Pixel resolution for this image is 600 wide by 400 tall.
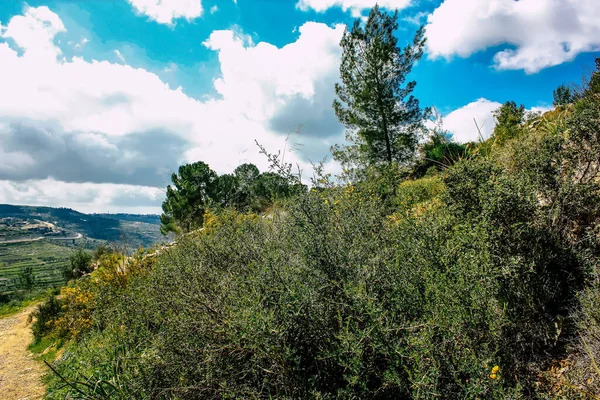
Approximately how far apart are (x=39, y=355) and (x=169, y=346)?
840 cm

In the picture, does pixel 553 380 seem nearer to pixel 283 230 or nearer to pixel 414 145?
pixel 283 230

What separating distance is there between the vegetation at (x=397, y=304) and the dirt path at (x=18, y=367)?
3.81 m

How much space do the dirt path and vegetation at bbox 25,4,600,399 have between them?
3807mm

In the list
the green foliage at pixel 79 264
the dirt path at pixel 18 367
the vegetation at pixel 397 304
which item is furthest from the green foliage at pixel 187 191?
the vegetation at pixel 397 304

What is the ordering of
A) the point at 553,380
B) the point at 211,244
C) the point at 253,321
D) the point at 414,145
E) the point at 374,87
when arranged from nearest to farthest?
the point at 253,321
the point at 553,380
the point at 211,244
the point at 374,87
the point at 414,145

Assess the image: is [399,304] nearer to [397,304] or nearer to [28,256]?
[397,304]

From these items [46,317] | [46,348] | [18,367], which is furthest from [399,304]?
[46,317]

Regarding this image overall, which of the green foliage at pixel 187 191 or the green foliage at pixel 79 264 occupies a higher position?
the green foliage at pixel 187 191

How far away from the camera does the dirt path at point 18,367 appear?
6.03m

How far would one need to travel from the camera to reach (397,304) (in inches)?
96.1

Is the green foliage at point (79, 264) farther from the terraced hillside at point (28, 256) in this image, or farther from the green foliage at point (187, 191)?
the terraced hillside at point (28, 256)

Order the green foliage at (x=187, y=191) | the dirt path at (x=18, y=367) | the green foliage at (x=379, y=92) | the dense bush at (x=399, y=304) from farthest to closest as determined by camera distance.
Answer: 1. the green foliage at (x=187, y=191)
2. the green foliage at (x=379, y=92)
3. the dirt path at (x=18, y=367)
4. the dense bush at (x=399, y=304)

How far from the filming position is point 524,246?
3104 millimetres

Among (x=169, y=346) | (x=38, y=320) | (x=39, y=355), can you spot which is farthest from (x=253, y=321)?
(x=38, y=320)
